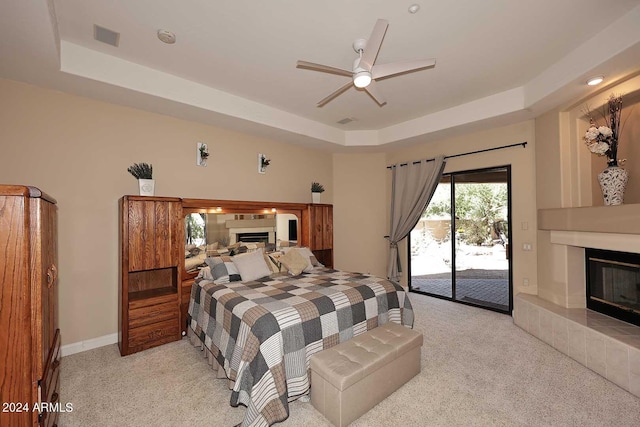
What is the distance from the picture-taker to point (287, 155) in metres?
4.92

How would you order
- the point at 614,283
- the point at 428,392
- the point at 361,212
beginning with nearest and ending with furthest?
the point at 428,392
the point at 614,283
the point at 361,212

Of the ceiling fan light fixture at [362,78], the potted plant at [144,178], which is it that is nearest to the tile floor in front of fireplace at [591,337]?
the ceiling fan light fixture at [362,78]

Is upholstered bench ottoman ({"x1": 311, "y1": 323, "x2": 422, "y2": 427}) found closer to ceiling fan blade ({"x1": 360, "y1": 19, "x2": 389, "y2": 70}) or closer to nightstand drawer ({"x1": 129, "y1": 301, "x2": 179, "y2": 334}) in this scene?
nightstand drawer ({"x1": 129, "y1": 301, "x2": 179, "y2": 334})

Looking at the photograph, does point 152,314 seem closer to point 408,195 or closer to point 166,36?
point 166,36

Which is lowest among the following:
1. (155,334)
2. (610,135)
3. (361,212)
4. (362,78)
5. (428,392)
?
(428,392)

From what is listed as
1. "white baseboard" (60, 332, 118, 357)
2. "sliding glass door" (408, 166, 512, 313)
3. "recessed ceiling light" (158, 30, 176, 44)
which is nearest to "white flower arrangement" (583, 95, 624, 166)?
"sliding glass door" (408, 166, 512, 313)

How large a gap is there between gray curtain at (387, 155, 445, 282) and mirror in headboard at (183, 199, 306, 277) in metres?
1.87

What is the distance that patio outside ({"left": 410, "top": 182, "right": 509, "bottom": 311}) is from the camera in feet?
14.0

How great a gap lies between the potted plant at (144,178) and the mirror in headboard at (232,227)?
48 centimetres

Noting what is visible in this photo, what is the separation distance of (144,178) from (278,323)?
2.48 m

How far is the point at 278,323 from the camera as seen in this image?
2117mm

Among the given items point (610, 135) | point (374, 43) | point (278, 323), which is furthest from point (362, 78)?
point (610, 135)

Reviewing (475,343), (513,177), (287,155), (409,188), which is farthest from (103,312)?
(513,177)

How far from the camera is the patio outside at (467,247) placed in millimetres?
4273
